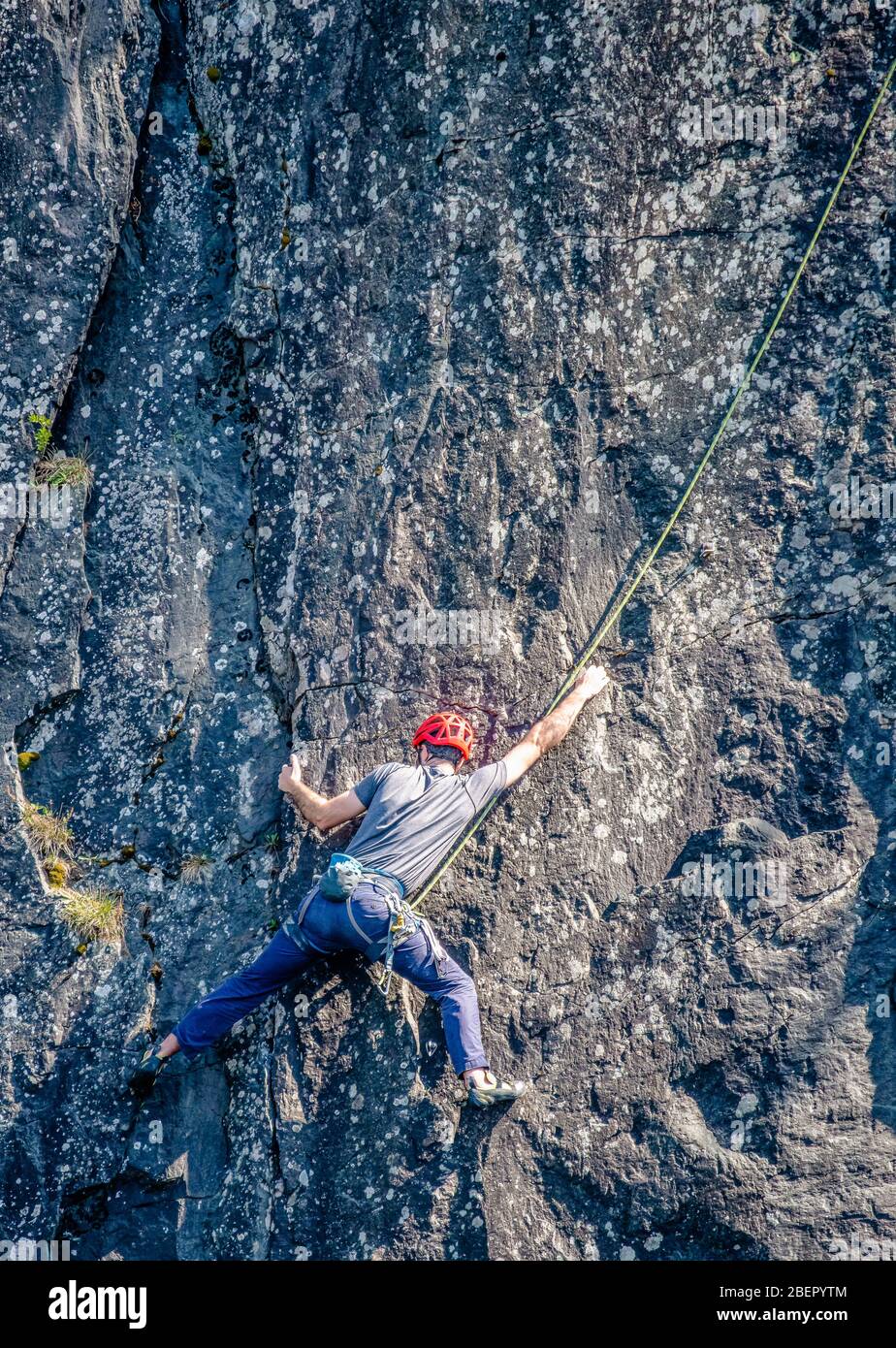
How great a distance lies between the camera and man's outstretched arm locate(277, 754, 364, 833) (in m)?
7.38

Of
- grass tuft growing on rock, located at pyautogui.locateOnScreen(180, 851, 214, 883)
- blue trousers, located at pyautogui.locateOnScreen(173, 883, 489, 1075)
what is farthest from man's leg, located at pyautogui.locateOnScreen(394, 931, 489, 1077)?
grass tuft growing on rock, located at pyautogui.locateOnScreen(180, 851, 214, 883)

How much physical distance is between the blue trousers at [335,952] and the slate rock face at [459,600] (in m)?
0.35

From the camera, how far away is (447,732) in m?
7.31

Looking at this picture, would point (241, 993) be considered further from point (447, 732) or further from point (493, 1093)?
point (447, 732)

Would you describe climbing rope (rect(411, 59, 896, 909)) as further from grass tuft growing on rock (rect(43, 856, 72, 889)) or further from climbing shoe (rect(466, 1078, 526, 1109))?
grass tuft growing on rock (rect(43, 856, 72, 889))

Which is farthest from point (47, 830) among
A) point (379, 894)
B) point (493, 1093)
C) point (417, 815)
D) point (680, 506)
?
point (680, 506)

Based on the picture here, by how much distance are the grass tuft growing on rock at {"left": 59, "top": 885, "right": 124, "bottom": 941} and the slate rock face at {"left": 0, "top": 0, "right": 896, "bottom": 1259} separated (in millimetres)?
84

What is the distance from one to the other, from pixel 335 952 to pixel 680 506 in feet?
11.8

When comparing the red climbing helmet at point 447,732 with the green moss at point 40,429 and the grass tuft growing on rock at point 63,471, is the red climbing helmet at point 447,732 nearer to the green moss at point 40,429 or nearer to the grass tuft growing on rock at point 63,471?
the grass tuft growing on rock at point 63,471

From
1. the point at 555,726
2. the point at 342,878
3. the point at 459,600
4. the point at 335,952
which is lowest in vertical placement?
the point at 335,952

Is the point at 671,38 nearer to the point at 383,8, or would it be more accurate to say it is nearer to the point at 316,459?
the point at 383,8

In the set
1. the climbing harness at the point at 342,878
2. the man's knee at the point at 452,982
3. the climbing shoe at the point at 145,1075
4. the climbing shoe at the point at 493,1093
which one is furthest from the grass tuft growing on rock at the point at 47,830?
the climbing shoe at the point at 493,1093

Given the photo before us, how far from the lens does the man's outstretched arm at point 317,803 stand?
738 centimetres

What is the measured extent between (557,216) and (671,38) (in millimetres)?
1336
